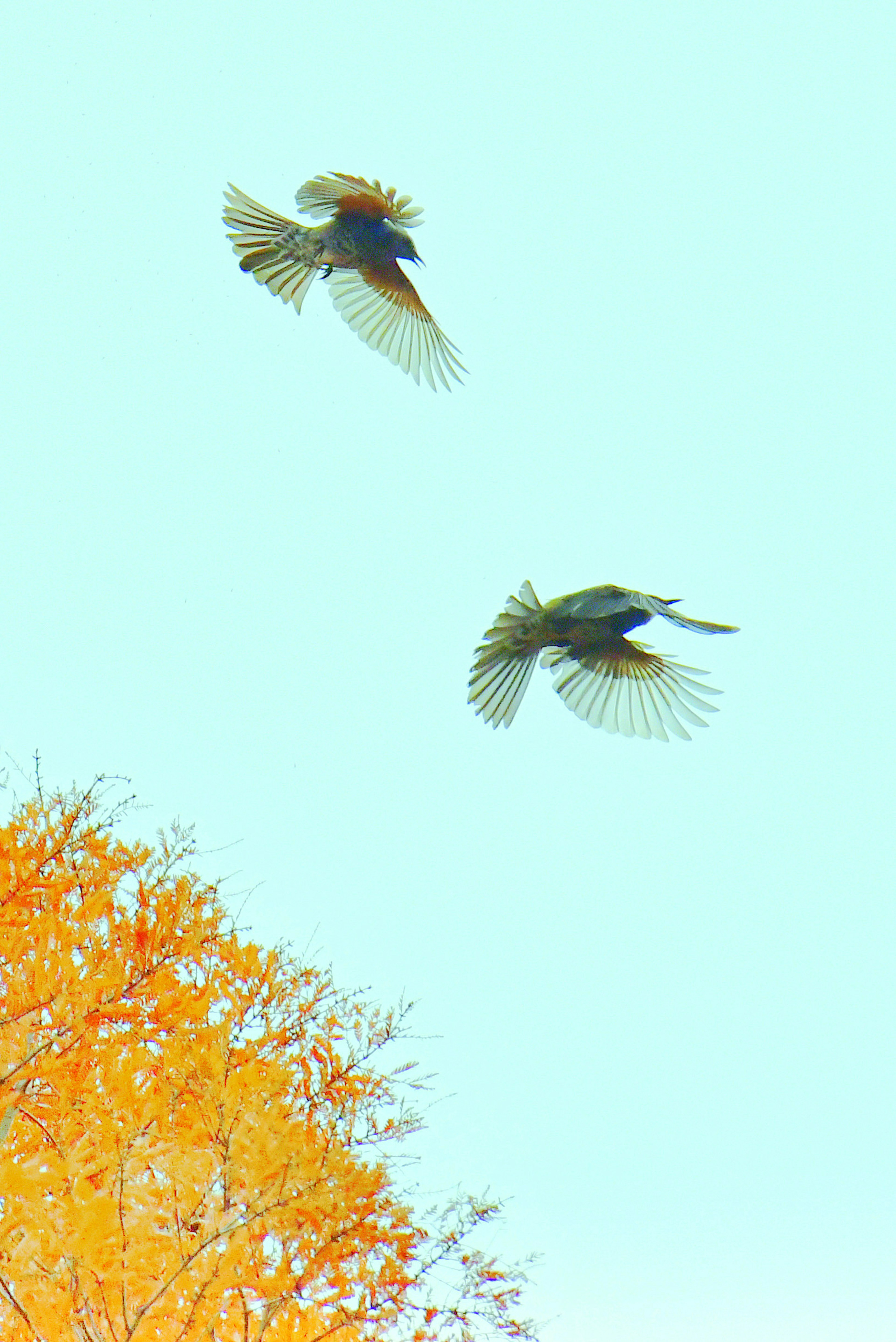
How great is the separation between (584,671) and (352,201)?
93.0 inches

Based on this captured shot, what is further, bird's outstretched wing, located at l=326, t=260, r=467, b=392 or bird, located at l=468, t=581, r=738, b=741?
bird's outstretched wing, located at l=326, t=260, r=467, b=392

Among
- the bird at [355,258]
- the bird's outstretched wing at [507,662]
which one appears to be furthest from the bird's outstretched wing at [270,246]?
the bird's outstretched wing at [507,662]

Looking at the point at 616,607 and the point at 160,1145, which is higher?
the point at 616,607

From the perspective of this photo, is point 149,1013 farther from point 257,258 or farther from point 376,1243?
point 257,258

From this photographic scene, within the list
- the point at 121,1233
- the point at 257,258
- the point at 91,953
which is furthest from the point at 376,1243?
the point at 257,258

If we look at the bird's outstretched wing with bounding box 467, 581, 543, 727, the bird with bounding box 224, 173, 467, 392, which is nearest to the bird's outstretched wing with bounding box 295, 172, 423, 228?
the bird with bounding box 224, 173, 467, 392

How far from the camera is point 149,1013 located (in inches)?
173

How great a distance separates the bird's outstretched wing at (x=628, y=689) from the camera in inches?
197

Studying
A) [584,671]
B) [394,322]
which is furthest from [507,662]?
[394,322]

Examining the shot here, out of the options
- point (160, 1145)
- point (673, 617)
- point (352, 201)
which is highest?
point (352, 201)

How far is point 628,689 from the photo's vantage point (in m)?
5.16

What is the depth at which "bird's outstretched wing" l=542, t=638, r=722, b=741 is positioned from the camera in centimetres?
500

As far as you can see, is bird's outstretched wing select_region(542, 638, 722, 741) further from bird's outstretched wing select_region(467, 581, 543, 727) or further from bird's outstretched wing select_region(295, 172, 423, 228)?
bird's outstretched wing select_region(295, 172, 423, 228)

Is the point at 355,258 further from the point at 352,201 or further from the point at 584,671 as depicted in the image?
the point at 584,671
